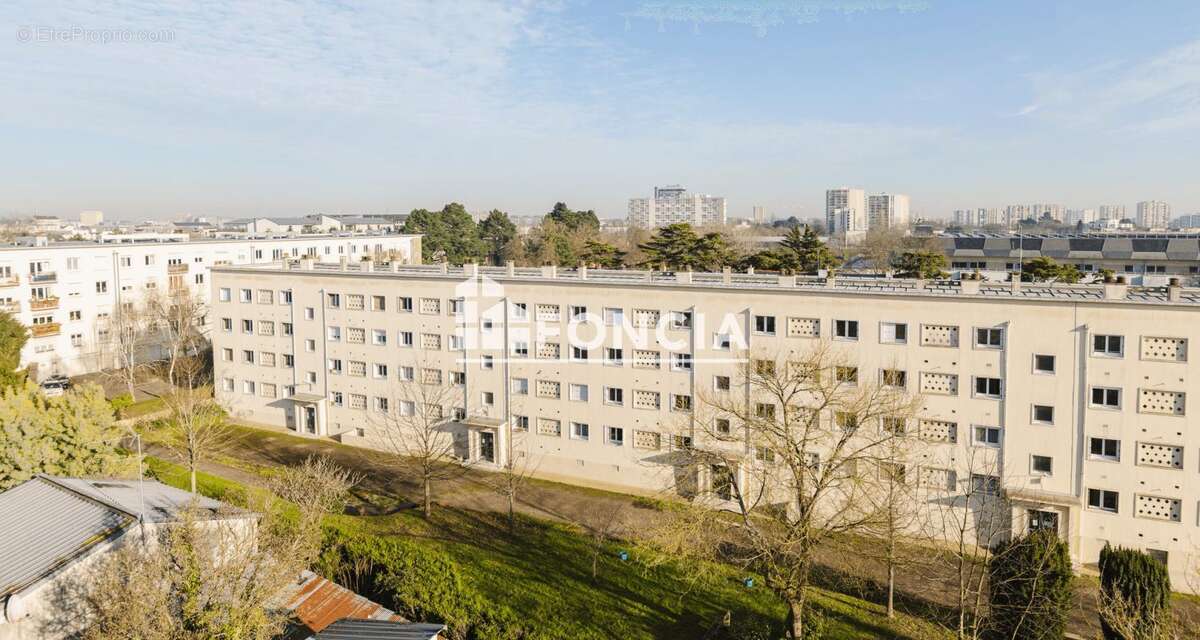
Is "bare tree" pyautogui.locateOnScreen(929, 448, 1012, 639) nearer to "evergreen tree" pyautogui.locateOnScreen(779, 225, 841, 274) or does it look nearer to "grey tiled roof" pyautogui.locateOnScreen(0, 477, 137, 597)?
"grey tiled roof" pyautogui.locateOnScreen(0, 477, 137, 597)

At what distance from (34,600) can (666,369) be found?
24.5 meters

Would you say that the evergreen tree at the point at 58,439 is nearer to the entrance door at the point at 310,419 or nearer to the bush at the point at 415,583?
the bush at the point at 415,583

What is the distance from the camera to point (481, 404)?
40250 mm

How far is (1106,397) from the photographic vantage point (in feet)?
91.7

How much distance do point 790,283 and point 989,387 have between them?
8.92m

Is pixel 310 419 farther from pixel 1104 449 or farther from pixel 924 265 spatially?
pixel 924 265

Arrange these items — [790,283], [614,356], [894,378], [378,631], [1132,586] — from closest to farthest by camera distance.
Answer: [378,631] < [1132,586] < [894,378] < [790,283] < [614,356]

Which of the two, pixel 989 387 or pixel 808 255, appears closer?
pixel 989 387

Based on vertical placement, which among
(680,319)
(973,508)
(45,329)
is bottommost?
(973,508)

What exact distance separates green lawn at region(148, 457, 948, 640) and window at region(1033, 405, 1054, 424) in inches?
380

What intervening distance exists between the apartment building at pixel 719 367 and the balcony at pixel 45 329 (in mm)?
15575

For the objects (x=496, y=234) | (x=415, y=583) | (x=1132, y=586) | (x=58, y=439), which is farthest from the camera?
(x=496, y=234)

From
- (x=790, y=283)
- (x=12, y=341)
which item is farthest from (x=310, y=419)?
(x=790, y=283)

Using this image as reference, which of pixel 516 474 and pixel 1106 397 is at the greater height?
pixel 1106 397
